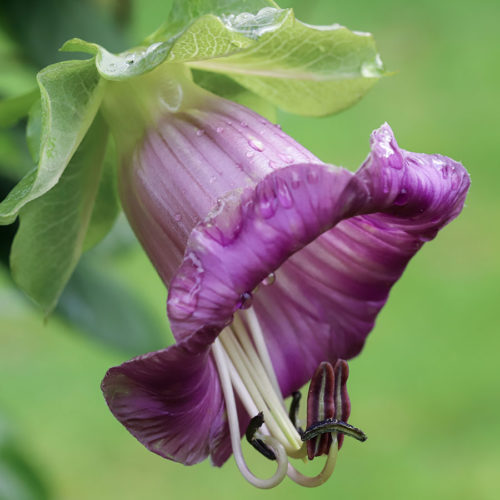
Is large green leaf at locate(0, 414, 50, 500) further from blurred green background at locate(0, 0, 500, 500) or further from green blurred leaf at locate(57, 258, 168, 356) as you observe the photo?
blurred green background at locate(0, 0, 500, 500)

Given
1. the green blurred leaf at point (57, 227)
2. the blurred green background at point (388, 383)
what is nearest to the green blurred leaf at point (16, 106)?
the green blurred leaf at point (57, 227)

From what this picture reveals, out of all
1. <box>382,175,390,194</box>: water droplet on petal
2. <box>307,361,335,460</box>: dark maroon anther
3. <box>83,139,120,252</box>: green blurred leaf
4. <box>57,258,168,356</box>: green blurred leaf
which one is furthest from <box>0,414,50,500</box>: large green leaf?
<box>382,175,390,194</box>: water droplet on petal

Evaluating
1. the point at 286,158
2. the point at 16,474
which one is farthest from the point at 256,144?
the point at 16,474

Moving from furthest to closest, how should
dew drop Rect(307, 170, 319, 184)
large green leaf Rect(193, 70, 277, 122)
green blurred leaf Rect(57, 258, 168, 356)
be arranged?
green blurred leaf Rect(57, 258, 168, 356), large green leaf Rect(193, 70, 277, 122), dew drop Rect(307, 170, 319, 184)

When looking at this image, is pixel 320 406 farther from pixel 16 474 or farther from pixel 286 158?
pixel 16 474

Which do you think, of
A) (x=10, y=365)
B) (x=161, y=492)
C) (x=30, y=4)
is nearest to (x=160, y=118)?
(x=30, y=4)
